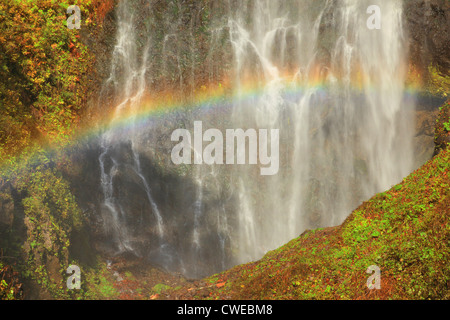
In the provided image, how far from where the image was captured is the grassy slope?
6.55 metres

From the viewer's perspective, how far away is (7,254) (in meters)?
10.7

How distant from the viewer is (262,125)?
61.2 ft

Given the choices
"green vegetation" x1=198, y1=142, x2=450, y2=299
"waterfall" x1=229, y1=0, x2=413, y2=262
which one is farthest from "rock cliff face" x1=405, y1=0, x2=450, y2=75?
"green vegetation" x1=198, y1=142, x2=450, y2=299

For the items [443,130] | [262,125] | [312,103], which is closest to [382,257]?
[443,130]

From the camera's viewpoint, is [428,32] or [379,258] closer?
[379,258]

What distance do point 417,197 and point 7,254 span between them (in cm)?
1155

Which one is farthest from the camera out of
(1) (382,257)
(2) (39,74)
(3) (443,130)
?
(2) (39,74)

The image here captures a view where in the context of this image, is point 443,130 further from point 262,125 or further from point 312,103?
point 262,125

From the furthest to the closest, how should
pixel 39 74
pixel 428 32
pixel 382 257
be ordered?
pixel 428 32 → pixel 39 74 → pixel 382 257

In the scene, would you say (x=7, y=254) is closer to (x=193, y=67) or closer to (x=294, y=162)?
(x=193, y=67)

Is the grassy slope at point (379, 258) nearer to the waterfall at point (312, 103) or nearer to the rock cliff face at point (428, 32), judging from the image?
the waterfall at point (312, 103)

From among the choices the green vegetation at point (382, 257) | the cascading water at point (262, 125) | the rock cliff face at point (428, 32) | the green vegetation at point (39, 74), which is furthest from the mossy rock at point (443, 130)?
the green vegetation at point (39, 74)

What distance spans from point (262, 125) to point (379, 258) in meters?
12.2
